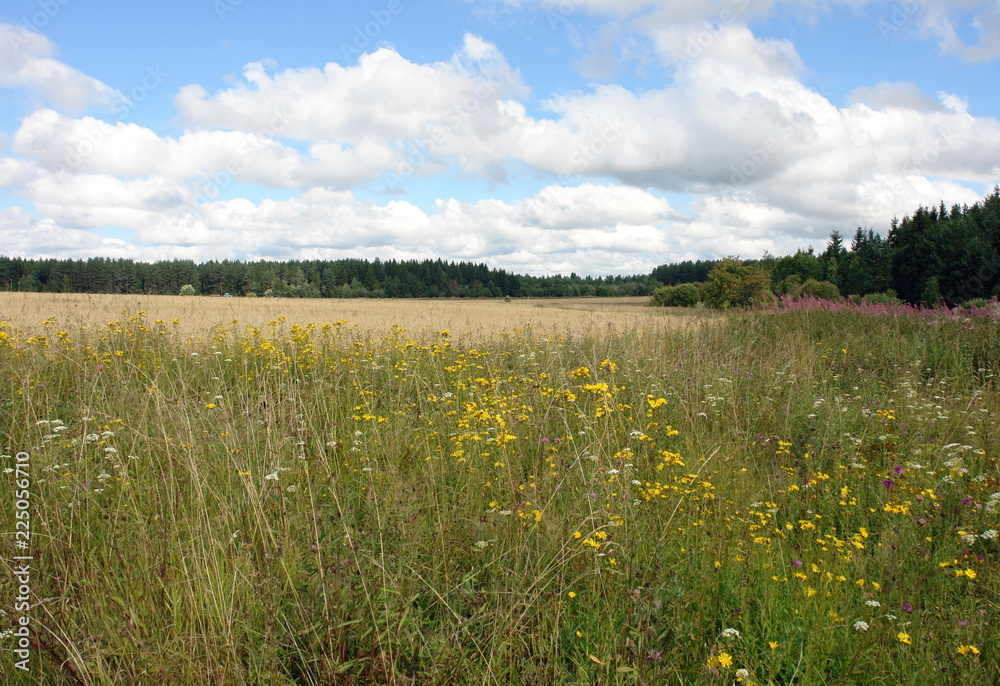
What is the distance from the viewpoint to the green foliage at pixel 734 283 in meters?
37.2

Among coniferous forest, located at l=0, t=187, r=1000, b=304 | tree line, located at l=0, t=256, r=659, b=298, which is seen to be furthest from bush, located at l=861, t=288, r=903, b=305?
tree line, located at l=0, t=256, r=659, b=298

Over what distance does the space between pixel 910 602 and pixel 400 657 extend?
2.39 meters

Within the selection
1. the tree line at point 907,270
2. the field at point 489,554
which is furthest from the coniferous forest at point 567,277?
the field at point 489,554

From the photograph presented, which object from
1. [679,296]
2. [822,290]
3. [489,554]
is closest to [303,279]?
[679,296]

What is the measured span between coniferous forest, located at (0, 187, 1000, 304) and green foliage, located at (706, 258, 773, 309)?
1769 mm

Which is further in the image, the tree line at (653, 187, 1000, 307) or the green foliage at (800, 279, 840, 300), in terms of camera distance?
the green foliage at (800, 279, 840, 300)

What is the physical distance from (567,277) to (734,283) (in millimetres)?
92557

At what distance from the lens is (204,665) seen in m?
2.02

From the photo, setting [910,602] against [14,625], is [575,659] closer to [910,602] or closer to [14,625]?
[910,602]

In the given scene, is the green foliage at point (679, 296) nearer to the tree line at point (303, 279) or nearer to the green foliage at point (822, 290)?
the green foliage at point (822, 290)

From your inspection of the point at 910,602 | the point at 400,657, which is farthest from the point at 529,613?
the point at 910,602

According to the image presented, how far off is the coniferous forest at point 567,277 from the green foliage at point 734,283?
177 cm

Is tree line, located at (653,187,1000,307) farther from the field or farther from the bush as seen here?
the field

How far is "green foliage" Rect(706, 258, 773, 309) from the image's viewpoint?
37.2 m
